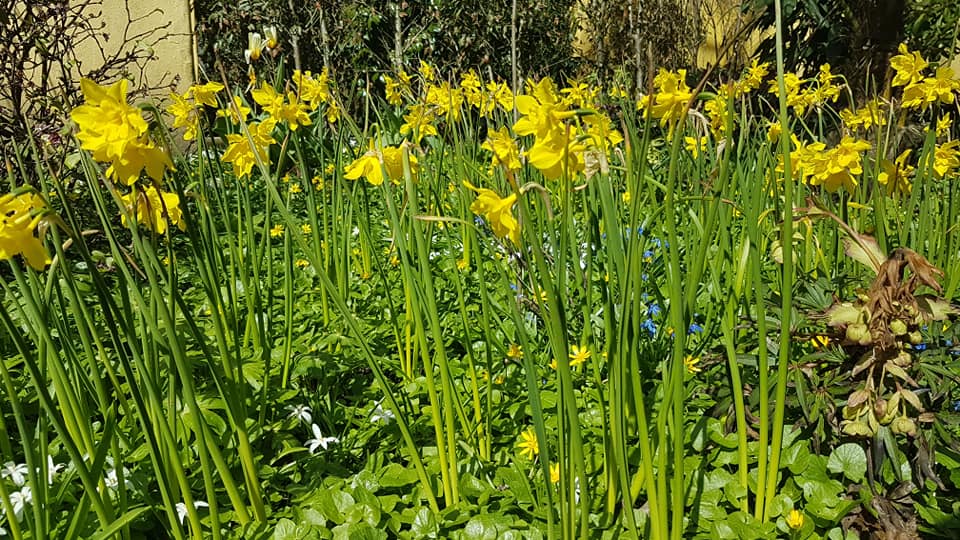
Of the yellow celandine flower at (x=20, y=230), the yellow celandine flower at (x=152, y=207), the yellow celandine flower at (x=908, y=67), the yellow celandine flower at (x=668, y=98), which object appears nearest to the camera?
the yellow celandine flower at (x=20, y=230)

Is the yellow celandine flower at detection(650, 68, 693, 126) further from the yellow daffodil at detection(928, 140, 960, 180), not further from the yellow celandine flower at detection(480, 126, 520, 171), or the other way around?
the yellow daffodil at detection(928, 140, 960, 180)

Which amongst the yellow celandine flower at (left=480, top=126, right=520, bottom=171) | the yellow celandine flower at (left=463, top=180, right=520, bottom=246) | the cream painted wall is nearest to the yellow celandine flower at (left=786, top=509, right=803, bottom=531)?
the yellow celandine flower at (left=463, top=180, right=520, bottom=246)

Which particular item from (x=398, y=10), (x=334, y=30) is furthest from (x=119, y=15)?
(x=398, y=10)

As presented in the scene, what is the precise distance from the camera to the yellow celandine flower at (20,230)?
0.84 metres

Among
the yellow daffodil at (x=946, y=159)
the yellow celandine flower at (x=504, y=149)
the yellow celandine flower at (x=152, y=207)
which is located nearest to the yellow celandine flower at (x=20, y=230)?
the yellow celandine flower at (x=152, y=207)

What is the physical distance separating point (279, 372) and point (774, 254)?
1278 millimetres

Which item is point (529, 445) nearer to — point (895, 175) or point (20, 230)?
point (20, 230)

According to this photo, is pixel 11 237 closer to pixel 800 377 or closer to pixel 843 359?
pixel 800 377

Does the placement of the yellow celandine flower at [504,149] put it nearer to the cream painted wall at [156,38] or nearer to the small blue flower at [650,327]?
the small blue flower at [650,327]

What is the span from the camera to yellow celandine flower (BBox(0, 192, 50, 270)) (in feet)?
2.76

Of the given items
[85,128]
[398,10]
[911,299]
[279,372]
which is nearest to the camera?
[85,128]

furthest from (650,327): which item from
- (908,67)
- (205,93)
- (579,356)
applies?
(205,93)

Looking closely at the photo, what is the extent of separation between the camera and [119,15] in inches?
215

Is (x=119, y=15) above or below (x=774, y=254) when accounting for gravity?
above
